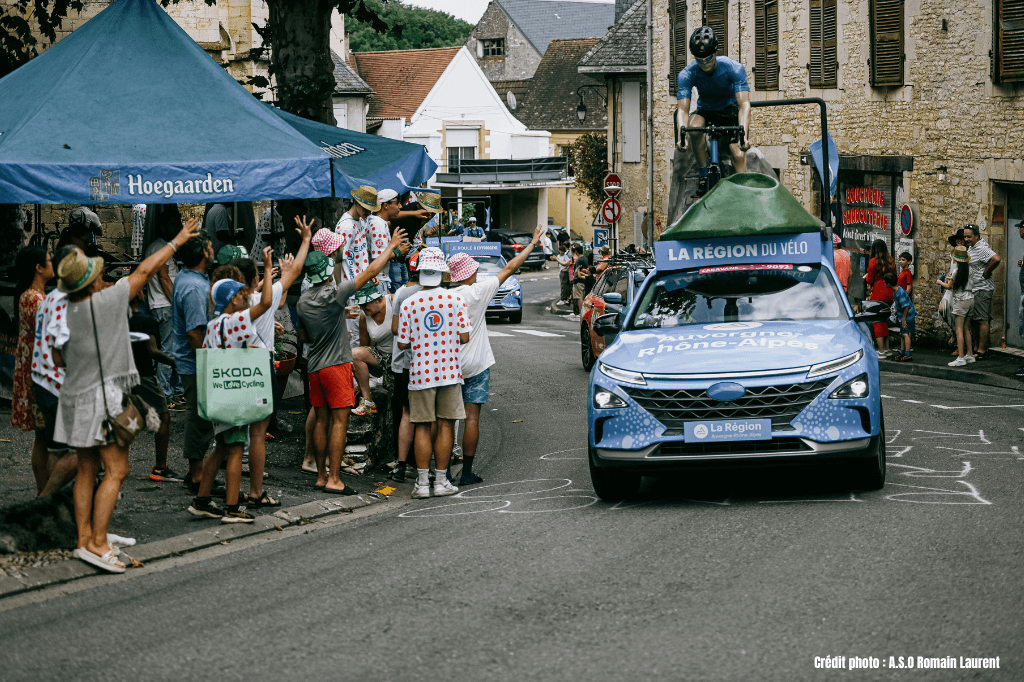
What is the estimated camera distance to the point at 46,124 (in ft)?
33.1

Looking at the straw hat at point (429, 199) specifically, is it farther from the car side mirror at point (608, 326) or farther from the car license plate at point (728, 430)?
the car license plate at point (728, 430)

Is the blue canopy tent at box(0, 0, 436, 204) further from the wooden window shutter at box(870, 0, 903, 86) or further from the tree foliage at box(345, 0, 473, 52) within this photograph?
the tree foliage at box(345, 0, 473, 52)

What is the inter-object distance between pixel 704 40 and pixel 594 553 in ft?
24.7

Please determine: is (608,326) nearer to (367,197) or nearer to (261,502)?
(261,502)

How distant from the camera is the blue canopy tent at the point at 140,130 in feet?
31.7

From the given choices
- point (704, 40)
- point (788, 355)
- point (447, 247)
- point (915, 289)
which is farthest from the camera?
point (447, 247)

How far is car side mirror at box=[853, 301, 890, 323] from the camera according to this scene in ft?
30.9

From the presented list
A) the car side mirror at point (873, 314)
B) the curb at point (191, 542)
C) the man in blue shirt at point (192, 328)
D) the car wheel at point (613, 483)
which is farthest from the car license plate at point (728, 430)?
the man in blue shirt at point (192, 328)

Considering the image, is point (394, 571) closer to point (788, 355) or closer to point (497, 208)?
point (788, 355)

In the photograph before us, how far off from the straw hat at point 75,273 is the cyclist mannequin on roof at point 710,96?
7.57 m

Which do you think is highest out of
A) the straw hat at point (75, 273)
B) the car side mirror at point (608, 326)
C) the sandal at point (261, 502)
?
the straw hat at point (75, 273)

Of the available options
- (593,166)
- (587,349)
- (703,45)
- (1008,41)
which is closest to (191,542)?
(703,45)

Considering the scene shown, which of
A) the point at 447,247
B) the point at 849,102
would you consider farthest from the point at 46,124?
the point at 447,247

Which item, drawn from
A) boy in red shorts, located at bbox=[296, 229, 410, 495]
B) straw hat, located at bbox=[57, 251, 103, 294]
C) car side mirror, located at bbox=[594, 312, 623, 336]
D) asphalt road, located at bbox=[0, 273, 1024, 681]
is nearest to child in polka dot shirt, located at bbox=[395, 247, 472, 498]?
boy in red shorts, located at bbox=[296, 229, 410, 495]
